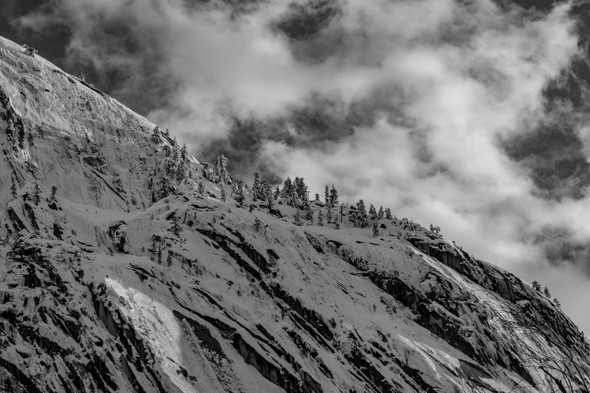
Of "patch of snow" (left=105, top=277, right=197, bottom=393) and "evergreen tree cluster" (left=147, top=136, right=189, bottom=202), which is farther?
"evergreen tree cluster" (left=147, top=136, right=189, bottom=202)

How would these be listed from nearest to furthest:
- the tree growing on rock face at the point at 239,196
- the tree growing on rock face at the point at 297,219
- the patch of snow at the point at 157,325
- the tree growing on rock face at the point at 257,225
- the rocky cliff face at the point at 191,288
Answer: the rocky cliff face at the point at 191,288 < the patch of snow at the point at 157,325 < the tree growing on rock face at the point at 257,225 < the tree growing on rock face at the point at 239,196 < the tree growing on rock face at the point at 297,219

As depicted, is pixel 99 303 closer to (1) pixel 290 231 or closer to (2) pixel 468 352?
(1) pixel 290 231

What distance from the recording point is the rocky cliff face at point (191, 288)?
296 feet

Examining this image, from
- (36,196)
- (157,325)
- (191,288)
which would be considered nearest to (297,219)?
(36,196)

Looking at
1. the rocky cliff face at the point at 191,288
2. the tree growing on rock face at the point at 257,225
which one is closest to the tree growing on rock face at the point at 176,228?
the rocky cliff face at the point at 191,288

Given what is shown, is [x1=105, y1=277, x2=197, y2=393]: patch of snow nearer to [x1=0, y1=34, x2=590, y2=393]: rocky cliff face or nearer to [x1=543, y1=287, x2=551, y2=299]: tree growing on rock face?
[x1=0, y1=34, x2=590, y2=393]: rocky cliff face

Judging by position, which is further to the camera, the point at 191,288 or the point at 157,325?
the point at 191,288

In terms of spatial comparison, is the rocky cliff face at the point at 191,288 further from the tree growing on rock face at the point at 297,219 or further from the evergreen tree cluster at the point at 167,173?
the tree growing on rock face at the point at 297,219

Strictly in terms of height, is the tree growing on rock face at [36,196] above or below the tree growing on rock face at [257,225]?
below

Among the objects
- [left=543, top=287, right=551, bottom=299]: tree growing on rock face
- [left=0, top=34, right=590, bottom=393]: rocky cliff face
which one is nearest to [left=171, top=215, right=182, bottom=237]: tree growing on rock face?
[left=0, top=34, right=590, bottom=393]: rocky cliff face

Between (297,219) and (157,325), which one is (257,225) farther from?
(157,325)

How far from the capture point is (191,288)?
110812 millimetres

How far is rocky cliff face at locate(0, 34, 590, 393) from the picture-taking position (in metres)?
90.1

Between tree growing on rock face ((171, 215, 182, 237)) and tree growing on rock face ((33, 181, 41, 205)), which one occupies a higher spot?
tree growing on rock face ((171, 215, 182, 237))
